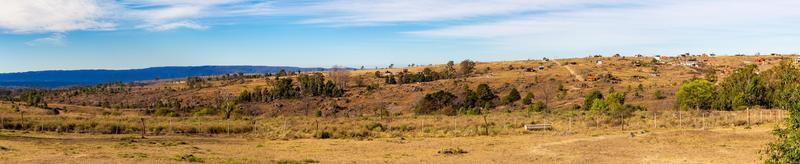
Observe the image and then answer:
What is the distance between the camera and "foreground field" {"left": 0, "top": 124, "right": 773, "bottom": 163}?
26844mm

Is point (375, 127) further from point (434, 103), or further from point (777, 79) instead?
point (777, 79)

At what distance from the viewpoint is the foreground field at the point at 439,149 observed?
88.1ft

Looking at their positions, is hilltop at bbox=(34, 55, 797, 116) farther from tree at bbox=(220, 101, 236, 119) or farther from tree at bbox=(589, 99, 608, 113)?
tree at bbox=(589, 99, 608, 113)

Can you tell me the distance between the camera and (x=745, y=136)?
3575 centimetres

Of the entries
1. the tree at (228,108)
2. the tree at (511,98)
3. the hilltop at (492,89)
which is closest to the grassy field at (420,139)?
the hilltop at (492,89)

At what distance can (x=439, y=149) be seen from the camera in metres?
33.1

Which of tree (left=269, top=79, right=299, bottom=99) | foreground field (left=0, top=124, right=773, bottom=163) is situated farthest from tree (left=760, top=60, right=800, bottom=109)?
tree (left=269, top=79, right=299, bottom=99)

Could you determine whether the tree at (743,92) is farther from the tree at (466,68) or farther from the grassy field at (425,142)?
the tree at (466,68)

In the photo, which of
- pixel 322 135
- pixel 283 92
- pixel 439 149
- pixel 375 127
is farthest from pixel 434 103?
pixel 439 149

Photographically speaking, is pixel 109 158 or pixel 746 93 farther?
pixel 746 93

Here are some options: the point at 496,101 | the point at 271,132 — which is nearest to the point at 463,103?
the point at 496,101

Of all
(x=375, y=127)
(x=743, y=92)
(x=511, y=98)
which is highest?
(x=743, y=92)

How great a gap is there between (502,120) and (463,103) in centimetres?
2963

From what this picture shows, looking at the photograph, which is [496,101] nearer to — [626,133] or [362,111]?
[362,111]
